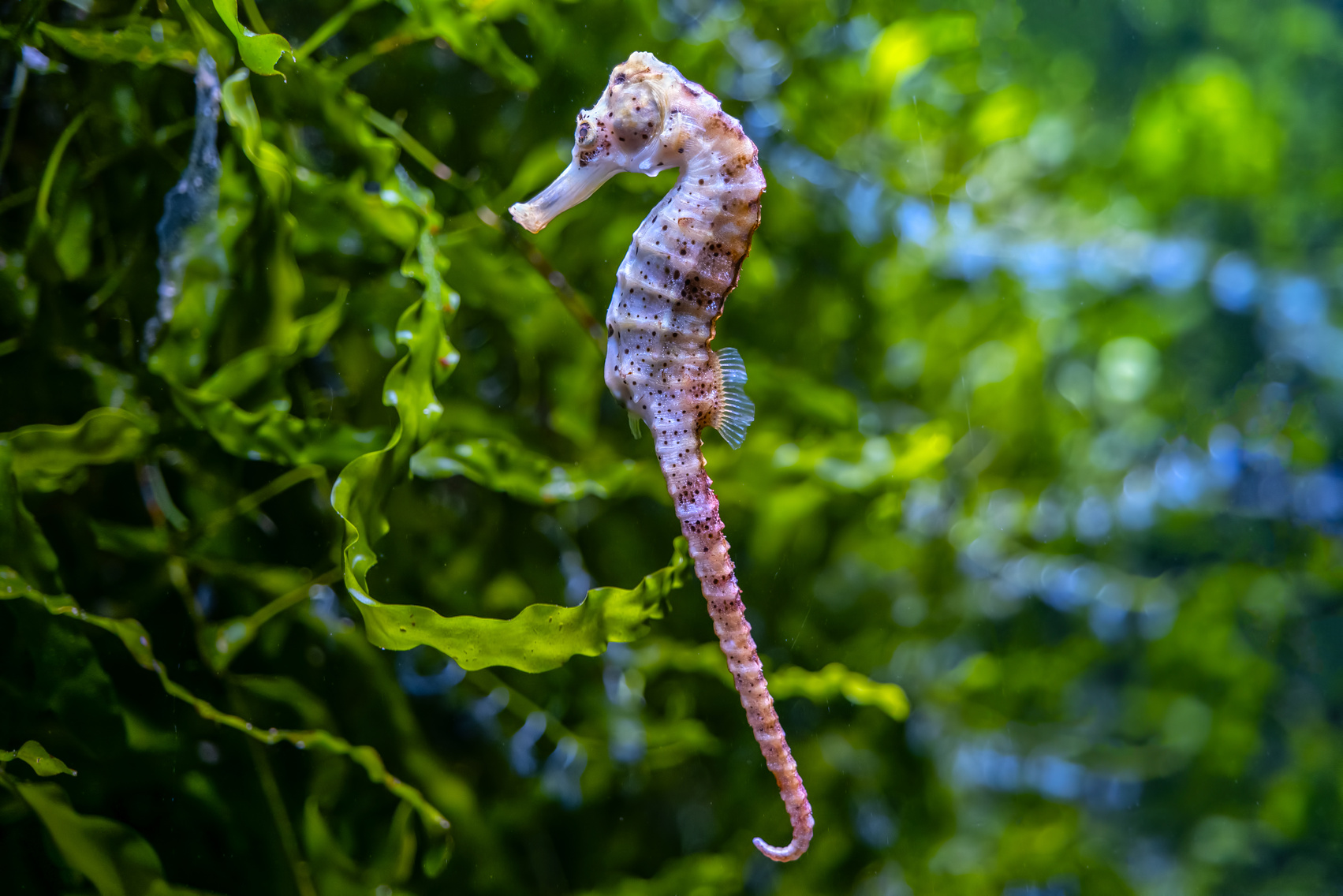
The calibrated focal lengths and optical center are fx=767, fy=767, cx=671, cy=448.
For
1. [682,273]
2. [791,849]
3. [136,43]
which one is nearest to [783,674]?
[791,849]

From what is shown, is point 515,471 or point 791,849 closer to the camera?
point 791,849

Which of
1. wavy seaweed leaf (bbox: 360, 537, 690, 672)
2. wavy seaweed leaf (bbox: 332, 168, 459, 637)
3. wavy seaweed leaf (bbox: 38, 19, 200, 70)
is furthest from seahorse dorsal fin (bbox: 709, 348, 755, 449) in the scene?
wavy seaweed leaf (bbox: 38, 19, 200, 70)

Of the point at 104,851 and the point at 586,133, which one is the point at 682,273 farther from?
the point at 104,851

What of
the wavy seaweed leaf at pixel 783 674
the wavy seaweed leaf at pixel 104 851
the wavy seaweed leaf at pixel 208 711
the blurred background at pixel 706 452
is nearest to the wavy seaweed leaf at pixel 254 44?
the blurred background at pixel 706 452

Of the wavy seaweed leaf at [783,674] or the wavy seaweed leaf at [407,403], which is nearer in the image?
the wavy seaweed leaf at [407,403]

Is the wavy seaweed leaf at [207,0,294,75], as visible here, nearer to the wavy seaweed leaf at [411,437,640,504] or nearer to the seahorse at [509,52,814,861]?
the seahorse at [509,52,814,861]

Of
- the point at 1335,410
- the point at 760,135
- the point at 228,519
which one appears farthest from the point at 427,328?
the point at 1335,410

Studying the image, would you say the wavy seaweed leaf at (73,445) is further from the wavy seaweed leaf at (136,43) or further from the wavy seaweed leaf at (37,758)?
the wavy seaweed leaf at (136,43)

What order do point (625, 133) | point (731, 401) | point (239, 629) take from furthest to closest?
1. point (239, 629)
2. point (731, 401)
3. point (625, 133)
